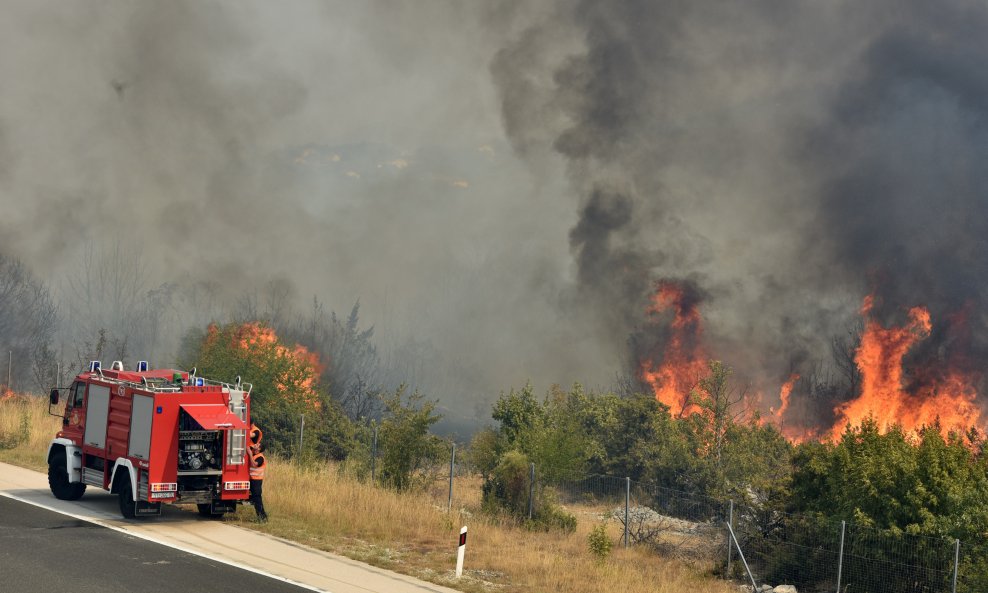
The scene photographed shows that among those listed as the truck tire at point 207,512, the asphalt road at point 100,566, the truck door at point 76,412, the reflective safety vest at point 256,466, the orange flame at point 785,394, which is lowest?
the asphalt road at point 100,566

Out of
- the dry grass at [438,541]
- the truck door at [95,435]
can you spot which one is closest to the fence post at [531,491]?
the dry grass at [438,541]

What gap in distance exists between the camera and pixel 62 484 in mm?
20672

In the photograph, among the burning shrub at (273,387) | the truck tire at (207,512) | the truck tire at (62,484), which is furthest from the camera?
the burning shrub at (273,387)

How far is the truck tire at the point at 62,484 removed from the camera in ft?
67.6

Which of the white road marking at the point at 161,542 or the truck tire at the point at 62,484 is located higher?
the truck tire at the point at 62,484

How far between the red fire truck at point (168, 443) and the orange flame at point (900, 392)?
37.6 meters

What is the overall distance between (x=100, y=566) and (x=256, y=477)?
4.73m

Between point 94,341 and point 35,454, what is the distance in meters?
69.5

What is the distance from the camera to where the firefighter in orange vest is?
19.1 meters

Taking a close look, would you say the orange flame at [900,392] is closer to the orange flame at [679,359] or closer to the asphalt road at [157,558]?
the orange flame at [679,359]

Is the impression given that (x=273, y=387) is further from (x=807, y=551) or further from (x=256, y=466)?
(x=807, y=551)

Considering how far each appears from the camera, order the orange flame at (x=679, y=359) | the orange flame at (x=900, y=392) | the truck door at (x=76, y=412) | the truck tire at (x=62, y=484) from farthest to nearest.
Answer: the orange flame at (x=679, y=359) < the orange flame at (x=900, y=392) < the truck tire at (x=62, y=484) < the truck door at (x=76, y=412)

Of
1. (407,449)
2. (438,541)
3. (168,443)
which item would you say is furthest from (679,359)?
(168,443)

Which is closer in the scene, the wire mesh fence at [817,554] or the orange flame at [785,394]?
the wire mesh fence at [817,554]
